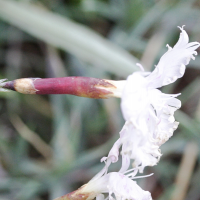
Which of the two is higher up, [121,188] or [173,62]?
Result: [173,62]

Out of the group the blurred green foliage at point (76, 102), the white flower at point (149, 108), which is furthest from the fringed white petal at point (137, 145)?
the blurred green foliage at point (76, 102)

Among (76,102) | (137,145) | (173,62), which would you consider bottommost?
(137,145)

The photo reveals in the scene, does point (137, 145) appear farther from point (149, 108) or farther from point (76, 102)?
point (76, 102)

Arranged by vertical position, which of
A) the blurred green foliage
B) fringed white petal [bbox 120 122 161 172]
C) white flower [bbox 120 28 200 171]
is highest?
the blurred green foliage

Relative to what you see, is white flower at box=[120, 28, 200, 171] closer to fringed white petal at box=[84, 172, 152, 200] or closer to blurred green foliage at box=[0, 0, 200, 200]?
fringed white petal at box=[84, 172, 152, 200]

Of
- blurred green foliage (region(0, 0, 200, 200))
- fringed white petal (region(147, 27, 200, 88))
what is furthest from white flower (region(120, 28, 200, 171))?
blurred green foliage (region(0, 0, 200, 200))

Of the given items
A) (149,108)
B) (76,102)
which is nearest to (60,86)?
(149,108)

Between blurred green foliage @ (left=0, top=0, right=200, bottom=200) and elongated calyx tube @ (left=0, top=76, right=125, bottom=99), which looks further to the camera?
blurred green foliage @ (left=0, top=0, right=200, bottom=200)
